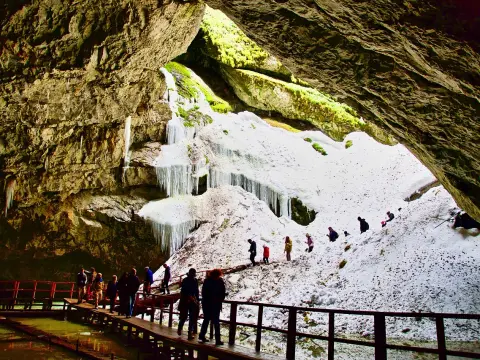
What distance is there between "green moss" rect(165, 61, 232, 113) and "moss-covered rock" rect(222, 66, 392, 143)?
2.61m

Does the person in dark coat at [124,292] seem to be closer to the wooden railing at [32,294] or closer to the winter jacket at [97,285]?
the winter jacket at [97,285]

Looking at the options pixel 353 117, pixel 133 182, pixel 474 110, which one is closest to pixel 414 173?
pixel 353 117

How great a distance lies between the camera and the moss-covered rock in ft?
121

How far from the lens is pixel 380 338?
18.5 ft

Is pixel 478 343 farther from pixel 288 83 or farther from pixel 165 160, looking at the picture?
pixel 288 83

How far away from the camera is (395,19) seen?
605cm

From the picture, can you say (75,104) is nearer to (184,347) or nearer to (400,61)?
(184,347)

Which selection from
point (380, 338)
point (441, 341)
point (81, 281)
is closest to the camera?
point (441, 341)

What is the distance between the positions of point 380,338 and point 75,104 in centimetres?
1607

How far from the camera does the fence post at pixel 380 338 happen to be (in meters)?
5.54

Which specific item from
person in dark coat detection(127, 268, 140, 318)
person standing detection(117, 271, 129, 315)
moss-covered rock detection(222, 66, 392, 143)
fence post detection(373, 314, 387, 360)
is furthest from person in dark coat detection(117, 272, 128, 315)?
moss-covered rock detection(222, 66, 392, 143)

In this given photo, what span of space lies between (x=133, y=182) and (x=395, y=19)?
2136 cm

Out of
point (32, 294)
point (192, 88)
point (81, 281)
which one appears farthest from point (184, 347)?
point (192, 88)

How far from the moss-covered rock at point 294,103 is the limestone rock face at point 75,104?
12.7m
